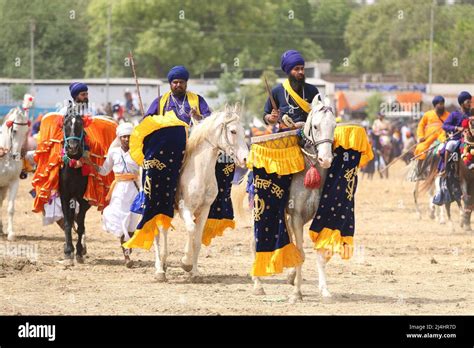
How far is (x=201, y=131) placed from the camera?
42.0ft

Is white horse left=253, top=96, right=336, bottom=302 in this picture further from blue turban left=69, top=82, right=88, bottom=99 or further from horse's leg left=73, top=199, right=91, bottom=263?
blue turban left=69, top=82, right=88, bottom=99

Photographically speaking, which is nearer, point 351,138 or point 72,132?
point 351,138

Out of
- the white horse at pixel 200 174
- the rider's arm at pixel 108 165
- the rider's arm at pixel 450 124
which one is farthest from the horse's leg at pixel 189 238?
the rider's arm at pixel 450 124

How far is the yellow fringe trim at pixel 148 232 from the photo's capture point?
12.8m

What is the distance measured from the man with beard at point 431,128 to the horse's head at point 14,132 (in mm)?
7450

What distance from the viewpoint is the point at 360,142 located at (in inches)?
443

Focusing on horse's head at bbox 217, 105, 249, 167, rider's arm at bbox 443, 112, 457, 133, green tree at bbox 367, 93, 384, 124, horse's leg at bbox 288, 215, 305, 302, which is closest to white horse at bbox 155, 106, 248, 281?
horse's head at bbox 217, 105, 249, 167

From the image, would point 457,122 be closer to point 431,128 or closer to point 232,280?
point 431,128

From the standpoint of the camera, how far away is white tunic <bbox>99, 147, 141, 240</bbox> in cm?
1424

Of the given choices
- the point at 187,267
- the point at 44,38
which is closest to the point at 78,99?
the point at 187,267

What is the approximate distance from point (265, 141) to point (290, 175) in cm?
43

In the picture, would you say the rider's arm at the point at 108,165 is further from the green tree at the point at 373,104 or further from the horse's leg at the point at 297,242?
the green tree at the point at 373,104

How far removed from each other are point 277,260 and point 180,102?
2978mm

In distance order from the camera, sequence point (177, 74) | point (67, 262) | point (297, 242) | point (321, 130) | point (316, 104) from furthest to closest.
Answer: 1. point (67, 262)
2. point (177, 74)
3. point (297, 242)
4. point (316, 104)
5. point (321, 130)
